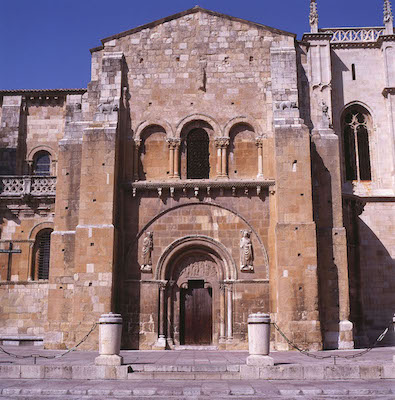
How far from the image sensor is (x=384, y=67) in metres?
28.2

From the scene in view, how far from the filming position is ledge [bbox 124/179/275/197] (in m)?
22.4

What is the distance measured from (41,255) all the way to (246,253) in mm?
9819

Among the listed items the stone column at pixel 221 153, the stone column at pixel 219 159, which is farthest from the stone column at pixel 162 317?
the stone column at pixel 221 153

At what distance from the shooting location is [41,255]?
25766 mm

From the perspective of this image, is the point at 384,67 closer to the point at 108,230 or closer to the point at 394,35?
the point at 394,35

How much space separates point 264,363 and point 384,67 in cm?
1922

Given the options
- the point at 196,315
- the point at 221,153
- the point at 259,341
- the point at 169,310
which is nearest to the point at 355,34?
the point at 221,153

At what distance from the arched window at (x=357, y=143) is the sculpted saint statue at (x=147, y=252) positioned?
11203mm

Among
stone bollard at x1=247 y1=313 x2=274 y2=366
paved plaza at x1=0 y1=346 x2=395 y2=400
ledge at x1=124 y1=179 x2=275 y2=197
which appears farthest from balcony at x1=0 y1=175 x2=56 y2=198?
stone bollard at x1=247 y1=313 x2=274 y2=366

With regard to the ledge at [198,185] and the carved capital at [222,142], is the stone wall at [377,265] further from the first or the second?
the carved capital at [222,142]

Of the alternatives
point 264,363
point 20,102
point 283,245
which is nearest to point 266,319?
point 264,363

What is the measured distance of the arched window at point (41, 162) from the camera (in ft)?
97.3

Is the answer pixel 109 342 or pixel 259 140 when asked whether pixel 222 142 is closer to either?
pixel 259 140

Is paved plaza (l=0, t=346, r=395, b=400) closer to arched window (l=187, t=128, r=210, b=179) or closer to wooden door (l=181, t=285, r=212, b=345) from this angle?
wooden door (l=181, t=285, r=212, b=345)
